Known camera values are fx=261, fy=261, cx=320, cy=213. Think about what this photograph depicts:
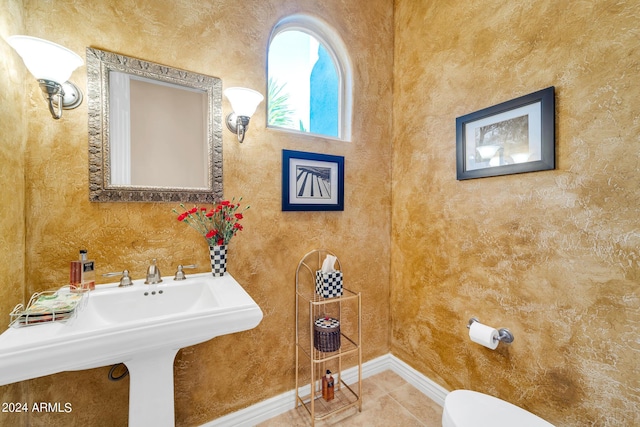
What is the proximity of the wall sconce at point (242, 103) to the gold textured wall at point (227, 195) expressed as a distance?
112mm

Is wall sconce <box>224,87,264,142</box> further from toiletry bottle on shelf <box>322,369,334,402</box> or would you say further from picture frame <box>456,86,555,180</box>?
toiletry bottle on shelf <box>322,369,334,402</box>

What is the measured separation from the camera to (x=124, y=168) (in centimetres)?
125

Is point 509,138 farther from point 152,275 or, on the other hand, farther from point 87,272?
point 87,272

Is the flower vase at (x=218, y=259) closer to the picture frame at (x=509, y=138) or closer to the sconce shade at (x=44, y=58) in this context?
the sconce shade at (x=44, y=58)

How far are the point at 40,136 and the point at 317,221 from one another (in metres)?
1.41

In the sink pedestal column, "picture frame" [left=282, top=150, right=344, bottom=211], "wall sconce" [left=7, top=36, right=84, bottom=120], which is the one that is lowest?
the sink pedestal column

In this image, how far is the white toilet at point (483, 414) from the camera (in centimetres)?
107

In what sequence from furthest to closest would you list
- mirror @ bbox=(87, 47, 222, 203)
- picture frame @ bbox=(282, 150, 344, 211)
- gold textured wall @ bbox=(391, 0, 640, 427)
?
picture frame @ bbox=(282, 150, 344, 211) → mirror @ bbox=(87, 47, 222, 203) → gold textured wall @ bbox=(391, 0, 640, 427)

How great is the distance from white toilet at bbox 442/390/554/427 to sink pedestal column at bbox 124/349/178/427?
45.1 inches

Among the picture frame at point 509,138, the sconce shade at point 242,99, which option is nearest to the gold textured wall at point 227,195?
the sconce shade at point 242,99

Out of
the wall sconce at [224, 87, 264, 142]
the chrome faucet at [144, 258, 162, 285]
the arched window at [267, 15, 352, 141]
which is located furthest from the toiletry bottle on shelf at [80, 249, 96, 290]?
the arched window at [267, 15, 352, 141]

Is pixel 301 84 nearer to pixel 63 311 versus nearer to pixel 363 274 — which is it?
pixel 363 274

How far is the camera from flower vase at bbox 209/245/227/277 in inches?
53.4

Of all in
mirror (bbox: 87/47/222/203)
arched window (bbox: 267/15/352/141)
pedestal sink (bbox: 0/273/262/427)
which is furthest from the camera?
arched window (bbox: 267/15/352/141)
